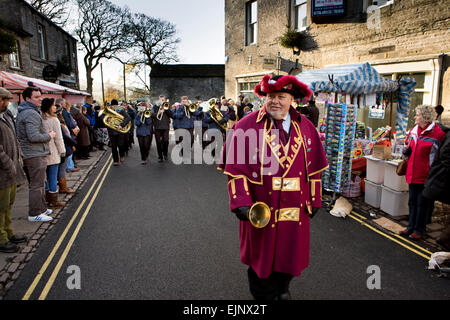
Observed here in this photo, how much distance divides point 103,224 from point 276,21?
549 inches

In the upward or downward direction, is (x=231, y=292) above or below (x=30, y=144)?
below

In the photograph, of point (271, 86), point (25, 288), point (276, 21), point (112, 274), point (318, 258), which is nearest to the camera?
point (271, 86)

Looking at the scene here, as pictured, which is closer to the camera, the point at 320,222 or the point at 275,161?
the point at 275,161

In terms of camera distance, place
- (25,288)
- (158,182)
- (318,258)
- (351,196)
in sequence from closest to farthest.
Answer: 1. (25,288)
2. (318,258)
3. (351,196)
4. (158,182)

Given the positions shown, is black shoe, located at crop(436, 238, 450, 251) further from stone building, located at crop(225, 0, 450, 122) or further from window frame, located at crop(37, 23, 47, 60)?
window frame, located at crop(37, 23, 47, 60)

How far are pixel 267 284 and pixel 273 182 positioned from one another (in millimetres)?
934

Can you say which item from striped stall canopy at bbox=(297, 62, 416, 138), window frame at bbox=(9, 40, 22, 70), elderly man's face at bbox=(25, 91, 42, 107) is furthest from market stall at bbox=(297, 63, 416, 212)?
window frame at bbox=(9, 40, 22, 70)

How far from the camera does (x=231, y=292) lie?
3.50 metres

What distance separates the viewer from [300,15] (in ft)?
47.8

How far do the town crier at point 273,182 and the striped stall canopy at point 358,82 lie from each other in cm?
445

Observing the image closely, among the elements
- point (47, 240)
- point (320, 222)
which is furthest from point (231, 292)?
point (47, 240)

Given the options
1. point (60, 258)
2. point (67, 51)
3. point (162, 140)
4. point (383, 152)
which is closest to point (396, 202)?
point (383, 152)
